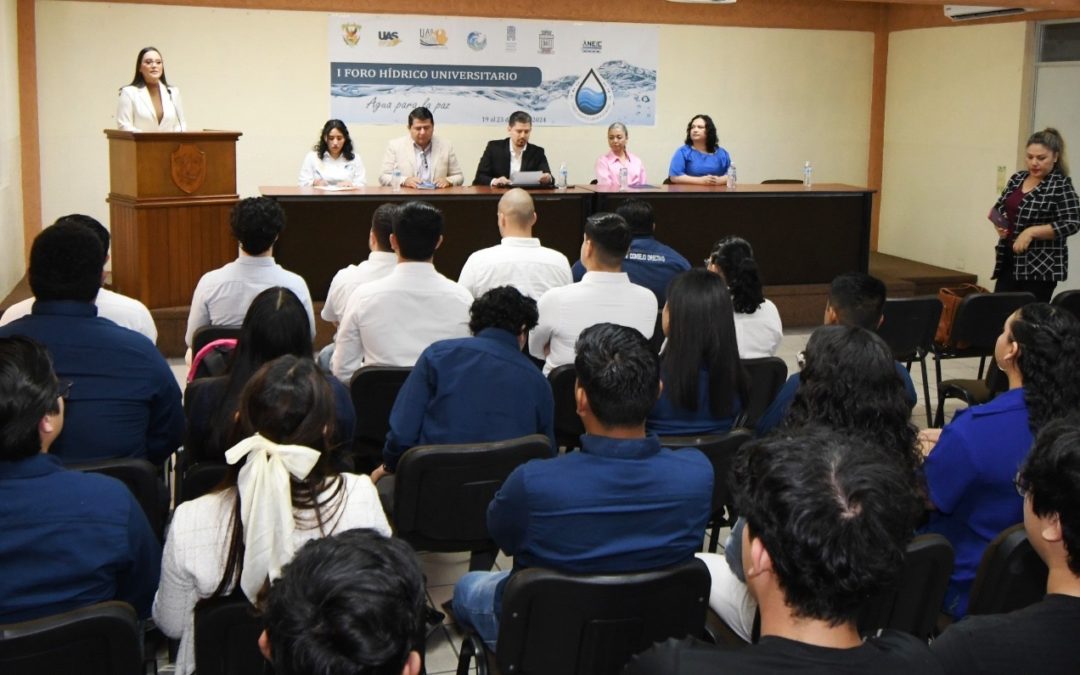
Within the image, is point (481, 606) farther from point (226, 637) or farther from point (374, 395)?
point (374, 395)

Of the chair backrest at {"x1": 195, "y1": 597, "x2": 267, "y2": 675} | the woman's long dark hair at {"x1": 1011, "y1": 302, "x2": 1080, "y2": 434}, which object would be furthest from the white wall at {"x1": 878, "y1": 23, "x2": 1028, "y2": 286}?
the chair backrest at {"x1": 195, "y1": 597, "x2": 267, "y2": 675}

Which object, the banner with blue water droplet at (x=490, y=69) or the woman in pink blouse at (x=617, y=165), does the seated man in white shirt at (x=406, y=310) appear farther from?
the banner with blue water droplet at (x=490, y=69)

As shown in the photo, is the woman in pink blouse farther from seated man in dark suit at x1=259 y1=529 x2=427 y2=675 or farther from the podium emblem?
seated man in dark suit at x1=259 y1=529 x2=427 y2=675

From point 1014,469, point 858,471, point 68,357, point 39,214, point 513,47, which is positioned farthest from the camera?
point 513,47

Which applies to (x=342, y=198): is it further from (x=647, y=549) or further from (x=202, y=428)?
(x=647, y=549)

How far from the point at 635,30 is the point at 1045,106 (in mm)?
3539

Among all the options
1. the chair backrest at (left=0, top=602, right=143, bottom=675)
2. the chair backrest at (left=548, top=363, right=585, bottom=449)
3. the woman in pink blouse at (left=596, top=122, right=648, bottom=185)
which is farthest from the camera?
the woman in pink blouse at (left=596, top=122, right=648, bottom=185)

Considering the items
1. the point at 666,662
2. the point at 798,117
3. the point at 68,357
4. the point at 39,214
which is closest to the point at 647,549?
the point at 666,662

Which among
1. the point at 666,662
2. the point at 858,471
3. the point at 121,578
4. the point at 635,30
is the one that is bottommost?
the point at 121,578

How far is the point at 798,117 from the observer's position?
11.1 metres

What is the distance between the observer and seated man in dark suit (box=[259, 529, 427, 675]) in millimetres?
1329

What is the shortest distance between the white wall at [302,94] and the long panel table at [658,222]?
2.05m

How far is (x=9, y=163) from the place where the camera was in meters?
8.30

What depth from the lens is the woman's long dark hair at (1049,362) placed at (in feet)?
9.34
